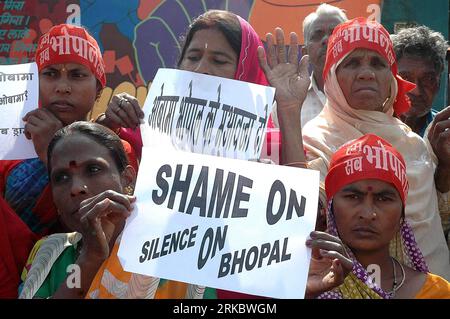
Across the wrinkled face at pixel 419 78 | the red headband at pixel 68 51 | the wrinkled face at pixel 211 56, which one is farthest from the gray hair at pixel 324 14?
the red headband at pixel 68 51

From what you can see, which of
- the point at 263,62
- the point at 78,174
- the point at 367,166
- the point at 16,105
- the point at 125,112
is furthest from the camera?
the point at 16,105

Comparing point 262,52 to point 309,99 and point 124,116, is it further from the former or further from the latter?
point 309,99

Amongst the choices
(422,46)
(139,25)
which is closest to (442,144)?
(422,46)

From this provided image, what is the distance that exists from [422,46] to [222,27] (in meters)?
1.31

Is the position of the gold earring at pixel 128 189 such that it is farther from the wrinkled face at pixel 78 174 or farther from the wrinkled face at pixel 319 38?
the wrinkled face at pixel 319 38

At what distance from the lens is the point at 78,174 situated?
3.33 metres

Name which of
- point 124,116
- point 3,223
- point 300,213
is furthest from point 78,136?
point 300,213

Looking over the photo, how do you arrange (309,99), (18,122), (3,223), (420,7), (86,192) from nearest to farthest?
(86,192), (3,223), (18,122), (309,99), (420,7)

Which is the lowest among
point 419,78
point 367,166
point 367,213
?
point 367,213

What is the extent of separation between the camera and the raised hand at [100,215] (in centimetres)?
297

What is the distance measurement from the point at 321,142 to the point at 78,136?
3.66 ft

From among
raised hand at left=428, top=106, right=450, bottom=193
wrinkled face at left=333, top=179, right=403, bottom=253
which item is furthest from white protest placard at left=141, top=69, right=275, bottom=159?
raised hand at left=428, top=106, right=450, bottom=193

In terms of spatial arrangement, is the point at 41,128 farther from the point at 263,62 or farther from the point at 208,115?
the point at 263,62

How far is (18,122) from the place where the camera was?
379 centimetres
